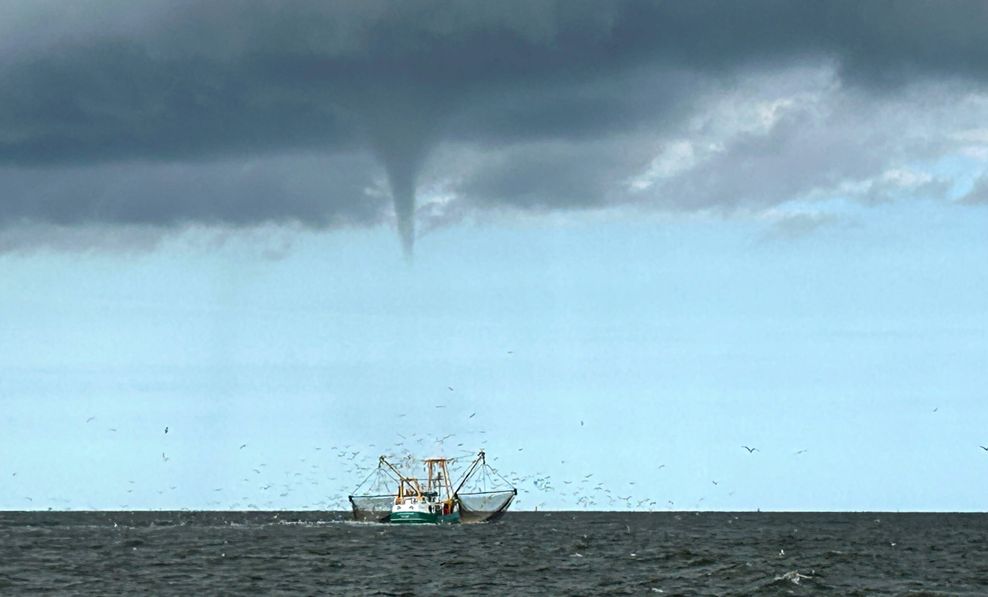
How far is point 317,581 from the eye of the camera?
331ft

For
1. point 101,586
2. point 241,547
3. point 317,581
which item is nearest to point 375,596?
point 317,581

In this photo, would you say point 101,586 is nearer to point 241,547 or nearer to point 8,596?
point 8,596

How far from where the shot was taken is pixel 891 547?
581 ft

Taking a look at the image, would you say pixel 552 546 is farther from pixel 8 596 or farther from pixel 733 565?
pixel 8 596

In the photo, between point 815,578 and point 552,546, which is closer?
point 815,578

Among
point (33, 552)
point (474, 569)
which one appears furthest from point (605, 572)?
point (33, 552)

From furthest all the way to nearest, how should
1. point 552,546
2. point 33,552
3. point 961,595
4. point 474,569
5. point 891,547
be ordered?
point 891,547, point 552,546, point 33,552, point 474,569, point 961,595

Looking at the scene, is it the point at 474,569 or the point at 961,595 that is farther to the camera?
the point at 474,569

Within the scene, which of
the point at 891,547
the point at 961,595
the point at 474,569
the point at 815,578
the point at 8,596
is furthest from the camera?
the point at 891,547

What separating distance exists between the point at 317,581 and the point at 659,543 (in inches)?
3361

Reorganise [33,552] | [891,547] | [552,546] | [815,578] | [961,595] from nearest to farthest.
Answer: [961,595] < [815,578] < [33,552] < [552,546] < [891,547]

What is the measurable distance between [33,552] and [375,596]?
67.4 meters

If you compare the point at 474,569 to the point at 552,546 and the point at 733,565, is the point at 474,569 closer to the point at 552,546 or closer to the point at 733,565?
the point at 733,565

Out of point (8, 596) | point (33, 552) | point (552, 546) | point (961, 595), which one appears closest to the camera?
point (8, 596)
